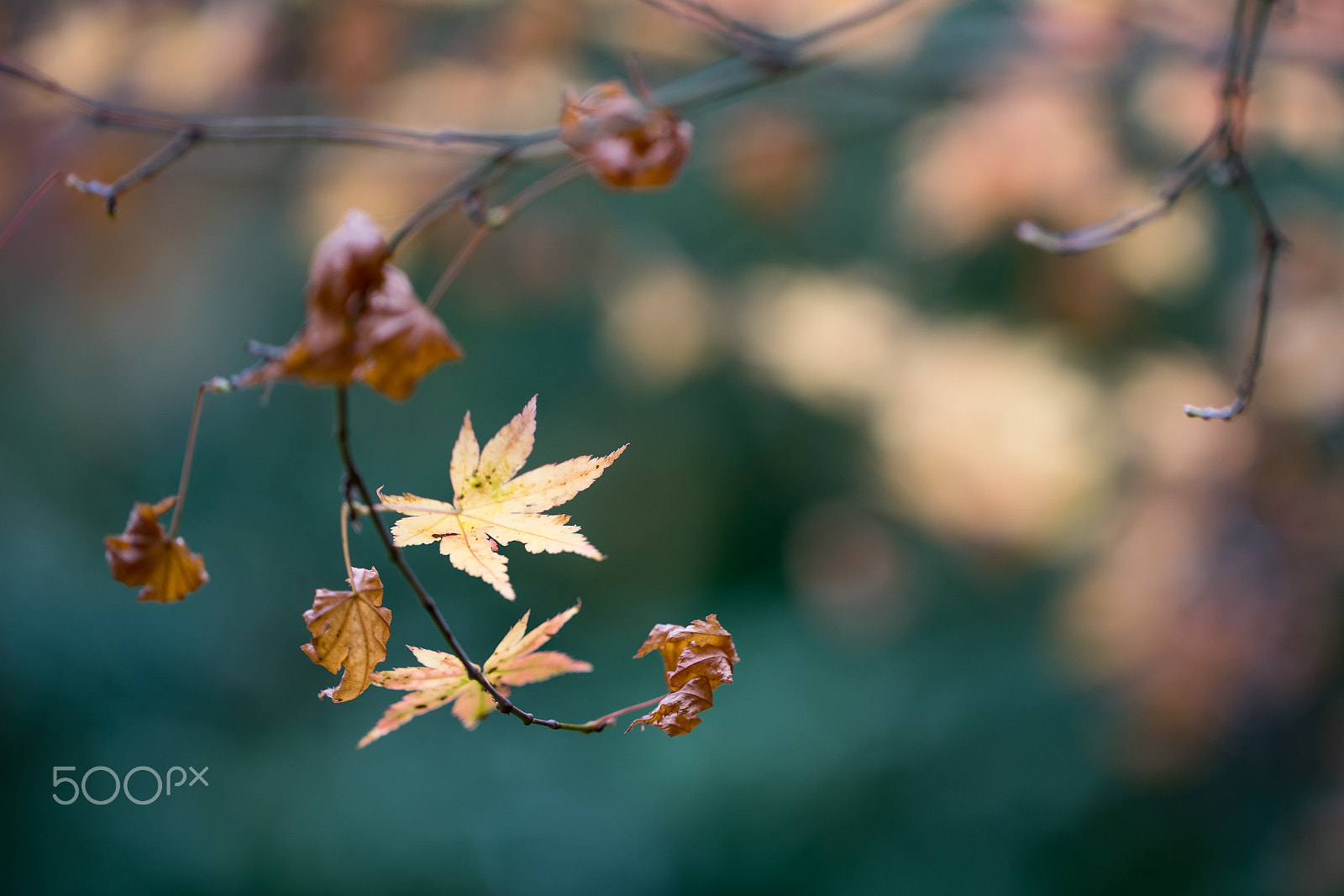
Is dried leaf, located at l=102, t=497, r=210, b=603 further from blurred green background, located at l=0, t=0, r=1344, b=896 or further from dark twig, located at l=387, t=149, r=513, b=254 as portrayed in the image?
blurred green background, located at l=0, t=0, r=1344, b=896

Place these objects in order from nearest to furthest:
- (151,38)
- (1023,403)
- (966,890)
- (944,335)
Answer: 1. (151,38)
2. (1023,403)
3. (944,335)
4. (966,890)

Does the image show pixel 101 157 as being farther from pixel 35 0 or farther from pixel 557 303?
pixel 557 303

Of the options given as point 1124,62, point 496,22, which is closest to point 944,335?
point 1124,62

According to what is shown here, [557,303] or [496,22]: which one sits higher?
[557,303]

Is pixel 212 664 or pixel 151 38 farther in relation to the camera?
pixel 212 664
